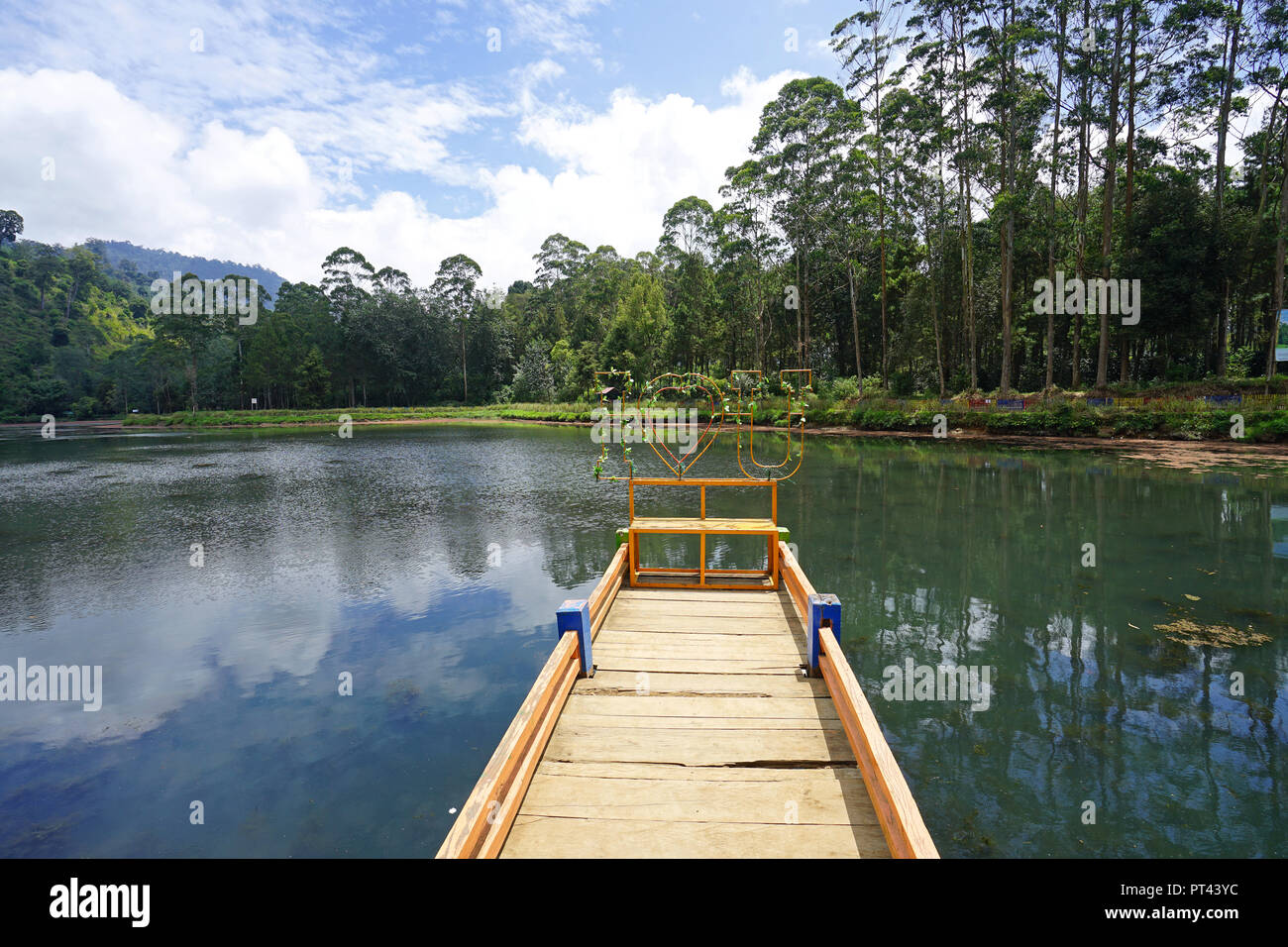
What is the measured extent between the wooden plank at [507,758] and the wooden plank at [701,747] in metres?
0.22

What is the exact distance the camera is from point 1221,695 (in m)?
5.05

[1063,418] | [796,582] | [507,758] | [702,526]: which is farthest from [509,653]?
[1063,418]

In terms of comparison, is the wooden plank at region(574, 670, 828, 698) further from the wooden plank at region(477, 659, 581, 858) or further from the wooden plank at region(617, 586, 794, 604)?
the wooden plank at region(617, 586, 794, 604)

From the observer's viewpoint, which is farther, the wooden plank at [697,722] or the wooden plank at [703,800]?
the wooden plank at [697,722]

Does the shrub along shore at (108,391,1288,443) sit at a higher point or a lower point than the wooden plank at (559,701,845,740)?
higher

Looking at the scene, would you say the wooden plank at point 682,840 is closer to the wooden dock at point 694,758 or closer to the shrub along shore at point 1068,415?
the wooden dock at point 694,758

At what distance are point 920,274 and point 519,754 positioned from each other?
3573 cm

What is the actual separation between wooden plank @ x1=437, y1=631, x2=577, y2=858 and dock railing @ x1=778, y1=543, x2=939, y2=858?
1484mm

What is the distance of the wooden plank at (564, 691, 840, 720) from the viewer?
3580 millimetres

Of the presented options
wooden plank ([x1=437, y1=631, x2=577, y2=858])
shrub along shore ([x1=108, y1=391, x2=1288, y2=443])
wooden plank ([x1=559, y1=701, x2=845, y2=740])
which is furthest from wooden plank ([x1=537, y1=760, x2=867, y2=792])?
shrub along shore ([x1=108, y1=391, x2=1288, y2=443])

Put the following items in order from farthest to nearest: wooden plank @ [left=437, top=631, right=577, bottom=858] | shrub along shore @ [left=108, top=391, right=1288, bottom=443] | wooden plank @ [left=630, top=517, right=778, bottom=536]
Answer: shrub along shore @ [left=108, top=391, right=1288, bottom=443]
wooden plank @ [left=630, top=517, right=778, bottom=536]
wooden plank @ [left=437, top=631, right=577, bottom=858]

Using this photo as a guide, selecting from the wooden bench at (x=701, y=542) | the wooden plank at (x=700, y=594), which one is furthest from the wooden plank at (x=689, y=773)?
the wooden bench at (x=701, y=542)

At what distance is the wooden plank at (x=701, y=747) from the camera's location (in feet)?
10.2

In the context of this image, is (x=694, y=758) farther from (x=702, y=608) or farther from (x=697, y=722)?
(x=702, y=608)
